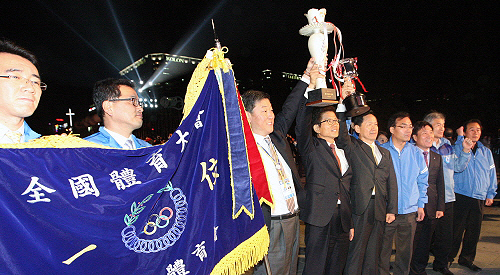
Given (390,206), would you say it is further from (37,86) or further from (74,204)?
(37,86)

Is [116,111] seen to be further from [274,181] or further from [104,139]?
[274,181]

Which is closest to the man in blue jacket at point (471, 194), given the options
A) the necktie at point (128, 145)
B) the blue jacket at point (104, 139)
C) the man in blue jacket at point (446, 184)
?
the man in blue jacket at point (446, 184)

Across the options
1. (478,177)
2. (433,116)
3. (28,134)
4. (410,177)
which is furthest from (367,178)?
(28,134)

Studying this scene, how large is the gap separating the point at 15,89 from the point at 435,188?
433 centimetres

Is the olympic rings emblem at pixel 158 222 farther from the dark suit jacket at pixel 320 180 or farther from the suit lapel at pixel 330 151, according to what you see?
the suit lapel at pixel 330 151

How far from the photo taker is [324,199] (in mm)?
2873

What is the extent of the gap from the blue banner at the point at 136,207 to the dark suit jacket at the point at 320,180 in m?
0.91

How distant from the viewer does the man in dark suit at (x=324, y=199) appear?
285cm

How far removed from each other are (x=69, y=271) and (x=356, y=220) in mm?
2712

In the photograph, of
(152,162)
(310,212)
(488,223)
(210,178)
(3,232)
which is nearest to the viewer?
(3,232)

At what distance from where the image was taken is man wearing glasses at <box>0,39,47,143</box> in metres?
1.51

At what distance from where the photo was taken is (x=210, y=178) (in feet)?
6.31

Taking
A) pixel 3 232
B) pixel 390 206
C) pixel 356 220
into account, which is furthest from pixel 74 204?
pixel 390 206

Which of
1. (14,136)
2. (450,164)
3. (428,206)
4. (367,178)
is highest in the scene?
(14,136)
